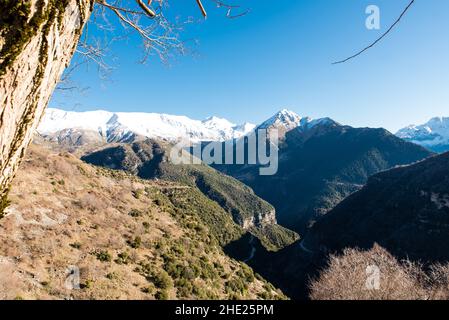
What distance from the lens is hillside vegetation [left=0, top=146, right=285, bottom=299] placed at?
63.9ft

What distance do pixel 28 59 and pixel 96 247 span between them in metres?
27.6

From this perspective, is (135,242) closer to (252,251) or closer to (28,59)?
(28,59)

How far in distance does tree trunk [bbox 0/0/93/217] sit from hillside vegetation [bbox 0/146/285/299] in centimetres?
1758

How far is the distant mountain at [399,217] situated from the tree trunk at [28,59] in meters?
68.1

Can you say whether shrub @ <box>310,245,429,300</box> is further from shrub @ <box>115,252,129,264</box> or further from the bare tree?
the bare tree

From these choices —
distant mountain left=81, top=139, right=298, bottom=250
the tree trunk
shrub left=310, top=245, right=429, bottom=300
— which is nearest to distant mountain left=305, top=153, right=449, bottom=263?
shrub left=310, top=245, right=429, bottom=300

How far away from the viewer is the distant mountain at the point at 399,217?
205ft

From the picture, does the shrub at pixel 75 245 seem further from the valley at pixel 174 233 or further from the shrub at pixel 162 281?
the shrub at pixel 162 281

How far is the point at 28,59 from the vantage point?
5.49 feet

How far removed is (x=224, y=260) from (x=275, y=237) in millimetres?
98140

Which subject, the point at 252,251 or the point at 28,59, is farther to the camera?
the point at 252,251

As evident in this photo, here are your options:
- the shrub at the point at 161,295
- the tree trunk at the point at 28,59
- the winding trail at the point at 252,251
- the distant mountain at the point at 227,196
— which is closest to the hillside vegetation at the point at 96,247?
the shrub at the point at 161,295

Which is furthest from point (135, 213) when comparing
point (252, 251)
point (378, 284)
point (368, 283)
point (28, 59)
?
point (252, 251)

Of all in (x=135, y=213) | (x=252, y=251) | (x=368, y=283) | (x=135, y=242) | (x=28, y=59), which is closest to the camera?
(x=28, y=59)
